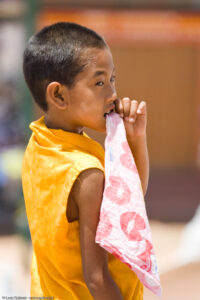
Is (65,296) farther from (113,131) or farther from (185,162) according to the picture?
(185,162)

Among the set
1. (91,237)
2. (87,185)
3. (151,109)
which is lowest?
(151,109)

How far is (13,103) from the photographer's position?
913 cm

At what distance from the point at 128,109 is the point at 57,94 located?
194 mm

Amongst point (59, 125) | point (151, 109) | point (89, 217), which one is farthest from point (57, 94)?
point (151, 109)

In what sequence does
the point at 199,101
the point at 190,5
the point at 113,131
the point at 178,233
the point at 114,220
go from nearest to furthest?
the point at 114,220 < the point at 113,131 < the point at 178,233 < the point at 190,5 < the point at 199,101

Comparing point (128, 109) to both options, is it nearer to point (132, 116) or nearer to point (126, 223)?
point (132, 116)

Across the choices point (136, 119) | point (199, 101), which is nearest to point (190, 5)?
point (199, 101)

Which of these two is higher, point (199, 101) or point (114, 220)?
point (114, 220)

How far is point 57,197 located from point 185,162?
1025cm

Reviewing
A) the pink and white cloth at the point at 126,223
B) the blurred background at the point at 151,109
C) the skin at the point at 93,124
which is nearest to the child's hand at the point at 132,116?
the skin at the point at 93,124

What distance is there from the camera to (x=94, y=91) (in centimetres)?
146

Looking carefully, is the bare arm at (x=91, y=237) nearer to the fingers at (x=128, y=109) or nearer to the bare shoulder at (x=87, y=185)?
the bare shoulder at (x=87, y=185)

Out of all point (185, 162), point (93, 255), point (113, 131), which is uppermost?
point (113, 131)

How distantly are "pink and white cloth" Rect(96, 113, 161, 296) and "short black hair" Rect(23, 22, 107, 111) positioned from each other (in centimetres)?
24
